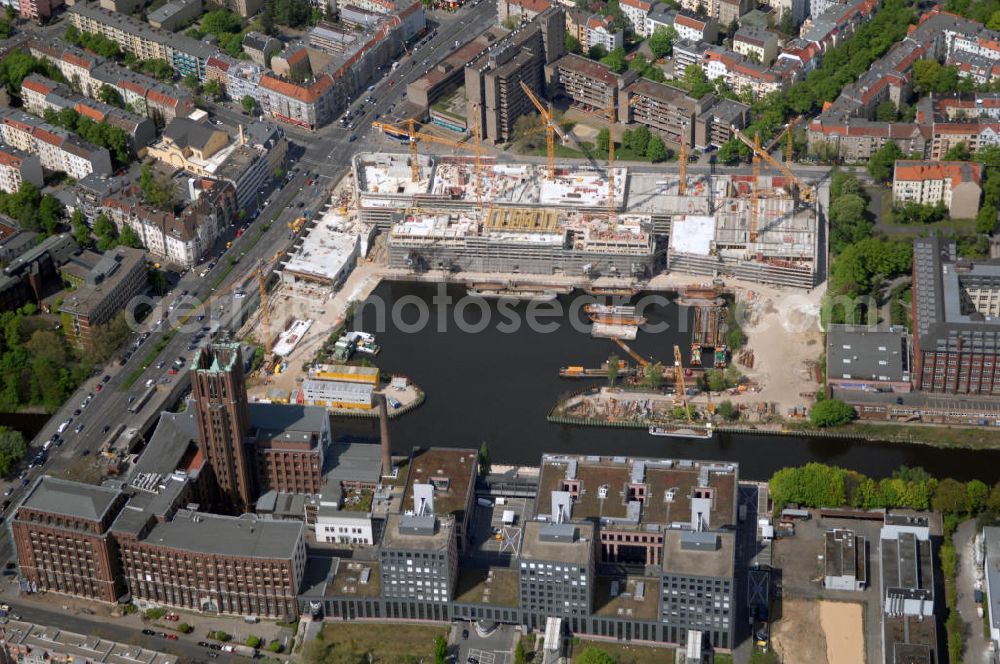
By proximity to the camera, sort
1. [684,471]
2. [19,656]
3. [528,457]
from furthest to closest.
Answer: [528,457]
[684,471]
[19,656]

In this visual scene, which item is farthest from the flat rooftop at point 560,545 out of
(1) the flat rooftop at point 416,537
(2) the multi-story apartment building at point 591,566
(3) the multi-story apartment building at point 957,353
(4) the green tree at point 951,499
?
(3) the multi-story apartment building at point 957,353

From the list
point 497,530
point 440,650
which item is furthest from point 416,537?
point 497,530

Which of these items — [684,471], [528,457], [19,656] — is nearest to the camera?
[19,656]

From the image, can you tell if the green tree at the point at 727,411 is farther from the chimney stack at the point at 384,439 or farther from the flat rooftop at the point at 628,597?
the chimney stack at the point at 384,439

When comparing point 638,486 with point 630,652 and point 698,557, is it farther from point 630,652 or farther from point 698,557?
point 630,652

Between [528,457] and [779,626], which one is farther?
[528,457]

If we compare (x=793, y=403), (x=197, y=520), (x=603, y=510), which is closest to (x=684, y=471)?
(x=603, y=510)

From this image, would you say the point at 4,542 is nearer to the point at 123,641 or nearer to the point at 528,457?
the point at 123,641
